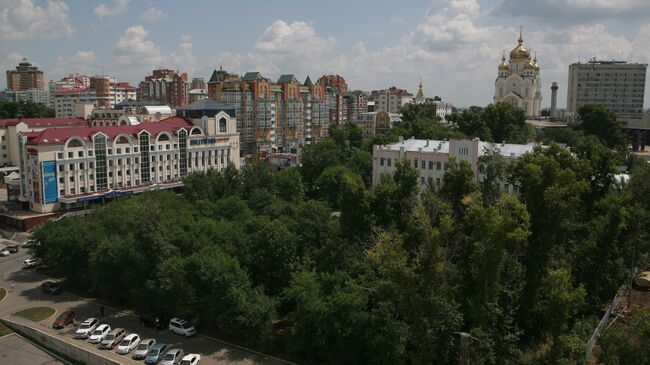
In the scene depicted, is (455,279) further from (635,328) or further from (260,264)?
(260,264)

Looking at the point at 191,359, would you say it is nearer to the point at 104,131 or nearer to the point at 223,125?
the point at 104,131

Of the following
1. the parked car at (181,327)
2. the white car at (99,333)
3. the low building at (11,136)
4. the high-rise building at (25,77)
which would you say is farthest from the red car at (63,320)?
the high-rise building at (25,77)

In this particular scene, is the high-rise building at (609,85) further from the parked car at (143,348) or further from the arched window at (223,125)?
the parked car at (143,348)

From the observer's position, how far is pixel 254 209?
43.1m

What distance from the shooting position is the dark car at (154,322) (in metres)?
30.6

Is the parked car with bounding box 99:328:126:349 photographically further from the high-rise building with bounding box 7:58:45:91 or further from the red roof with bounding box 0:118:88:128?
the high-rise building with bounding box 7:58:45:91

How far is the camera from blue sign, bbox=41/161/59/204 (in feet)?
172

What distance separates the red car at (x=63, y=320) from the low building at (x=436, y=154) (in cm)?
2435

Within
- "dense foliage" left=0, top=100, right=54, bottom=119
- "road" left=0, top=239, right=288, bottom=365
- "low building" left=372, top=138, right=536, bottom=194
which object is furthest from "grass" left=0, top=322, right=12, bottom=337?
"dense foliage" left=0, top=100, right=54, bottom=119

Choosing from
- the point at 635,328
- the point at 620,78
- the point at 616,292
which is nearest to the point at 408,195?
the point at 616,292

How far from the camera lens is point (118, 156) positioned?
191 ft

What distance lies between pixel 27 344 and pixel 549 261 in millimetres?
27195

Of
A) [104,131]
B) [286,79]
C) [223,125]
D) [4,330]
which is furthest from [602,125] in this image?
[4,330]

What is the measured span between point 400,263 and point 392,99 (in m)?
120
